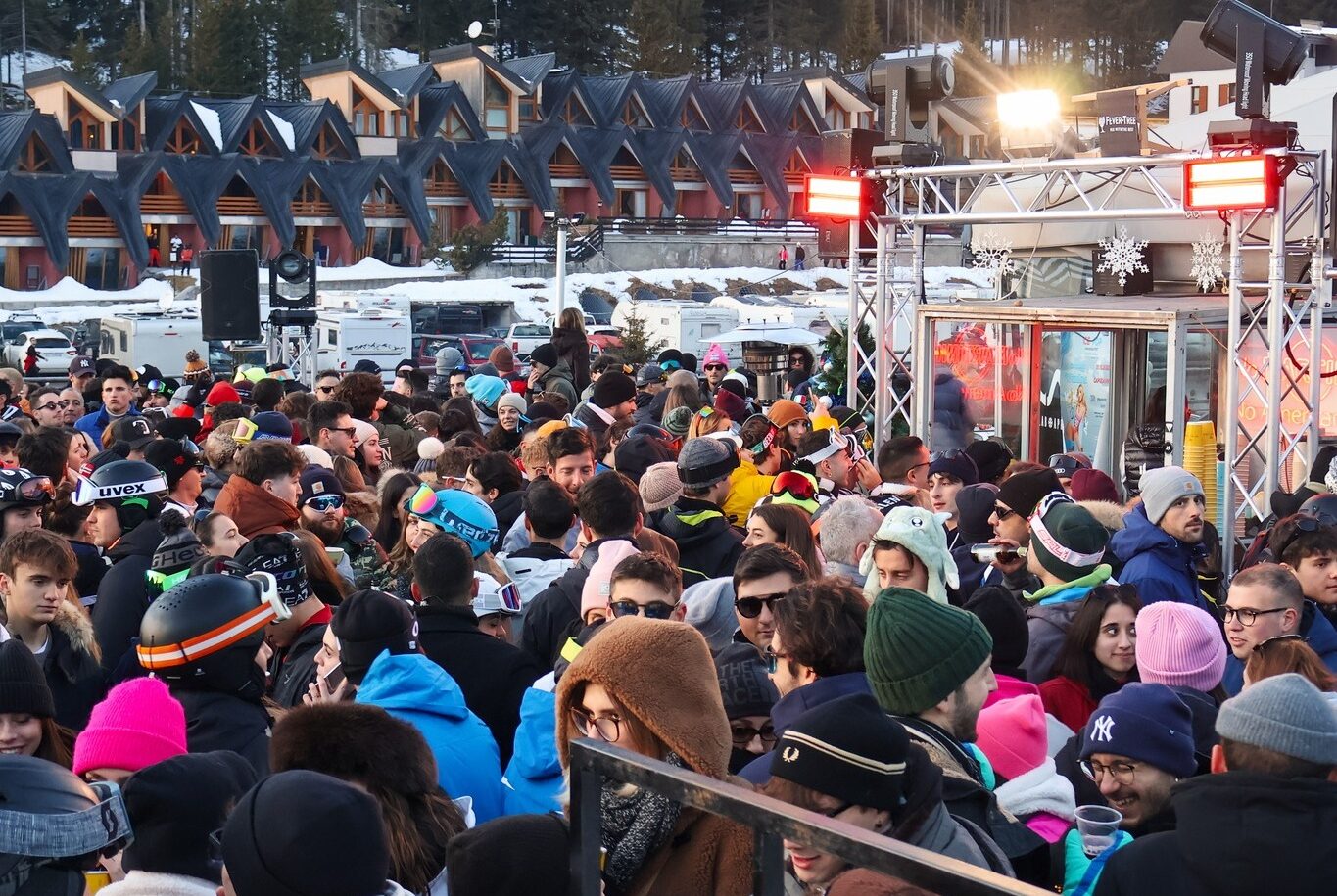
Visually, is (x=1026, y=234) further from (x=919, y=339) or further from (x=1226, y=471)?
(x=1226, y=471)

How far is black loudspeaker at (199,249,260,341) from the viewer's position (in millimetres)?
18016

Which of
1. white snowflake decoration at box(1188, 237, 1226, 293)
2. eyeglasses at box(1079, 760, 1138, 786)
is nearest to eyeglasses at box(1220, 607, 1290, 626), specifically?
eyeglasses at box(1079, 760, 1138, 786)

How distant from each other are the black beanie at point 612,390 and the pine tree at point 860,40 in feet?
284

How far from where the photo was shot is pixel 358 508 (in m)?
7.32

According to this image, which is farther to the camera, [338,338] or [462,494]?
[338,338]

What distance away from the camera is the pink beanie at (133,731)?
3328mm

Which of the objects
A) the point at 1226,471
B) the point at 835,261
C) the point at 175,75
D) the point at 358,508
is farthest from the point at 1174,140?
the point at 175,75

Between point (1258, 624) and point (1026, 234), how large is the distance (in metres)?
10.2

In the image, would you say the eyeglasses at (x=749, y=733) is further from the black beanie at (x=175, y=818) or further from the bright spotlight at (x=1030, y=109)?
the bright spotlight at (x=1030, y=109)

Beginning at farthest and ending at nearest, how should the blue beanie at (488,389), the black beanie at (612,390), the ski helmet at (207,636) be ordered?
1. the blue beanie at (488,389)
2. the black beanie at (612,390)
3. the ski helmet at (207,636)

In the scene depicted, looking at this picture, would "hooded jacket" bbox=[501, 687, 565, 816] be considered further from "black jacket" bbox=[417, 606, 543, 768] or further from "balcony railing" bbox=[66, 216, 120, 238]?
"balcony railing" bbox=[66, 216, 120, 238]

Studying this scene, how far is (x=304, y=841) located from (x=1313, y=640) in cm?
380

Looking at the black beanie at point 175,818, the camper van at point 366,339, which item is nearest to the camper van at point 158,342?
the camper van at point 366,339

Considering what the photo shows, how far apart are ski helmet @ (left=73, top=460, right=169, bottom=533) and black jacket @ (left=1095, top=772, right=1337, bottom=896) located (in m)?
4.71
